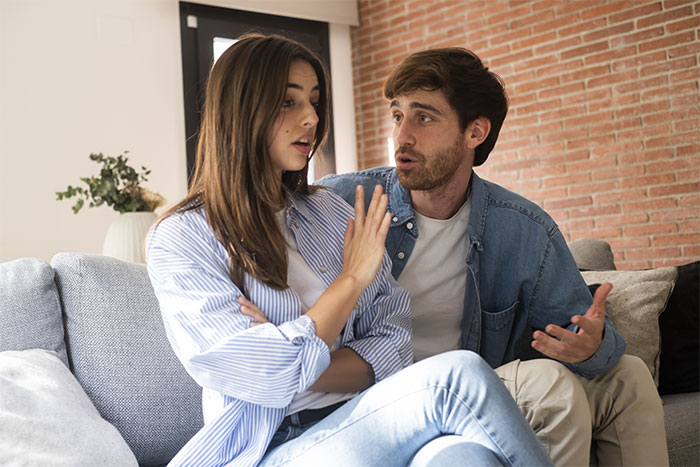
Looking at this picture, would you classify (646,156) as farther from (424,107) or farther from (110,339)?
(110,339)

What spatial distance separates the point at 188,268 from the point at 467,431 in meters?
0.59

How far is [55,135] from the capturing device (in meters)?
4.40

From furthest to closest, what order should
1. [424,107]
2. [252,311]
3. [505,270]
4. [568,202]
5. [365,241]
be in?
[568,202] < [424,107] < [505,270] < [365,241] < [252,311]

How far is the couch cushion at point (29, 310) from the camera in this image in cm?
184

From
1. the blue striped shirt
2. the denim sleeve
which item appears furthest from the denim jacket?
the blue striped shirt

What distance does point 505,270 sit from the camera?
1.96 metres

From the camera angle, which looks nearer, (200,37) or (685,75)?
(685,75)

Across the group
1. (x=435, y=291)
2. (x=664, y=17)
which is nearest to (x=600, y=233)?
(x=664, y=17)

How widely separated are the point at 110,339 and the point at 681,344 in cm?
171

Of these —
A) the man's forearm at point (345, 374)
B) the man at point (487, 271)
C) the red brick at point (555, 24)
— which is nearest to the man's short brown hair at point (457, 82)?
the man at point (487, 271)

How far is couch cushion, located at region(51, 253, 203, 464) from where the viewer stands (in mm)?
1897

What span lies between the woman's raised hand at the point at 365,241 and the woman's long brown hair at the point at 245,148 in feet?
0.44

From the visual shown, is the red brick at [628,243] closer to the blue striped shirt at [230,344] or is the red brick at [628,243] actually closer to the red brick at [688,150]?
the red brick at [688,150]

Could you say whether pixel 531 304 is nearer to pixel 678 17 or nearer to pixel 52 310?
pixel 52 310
